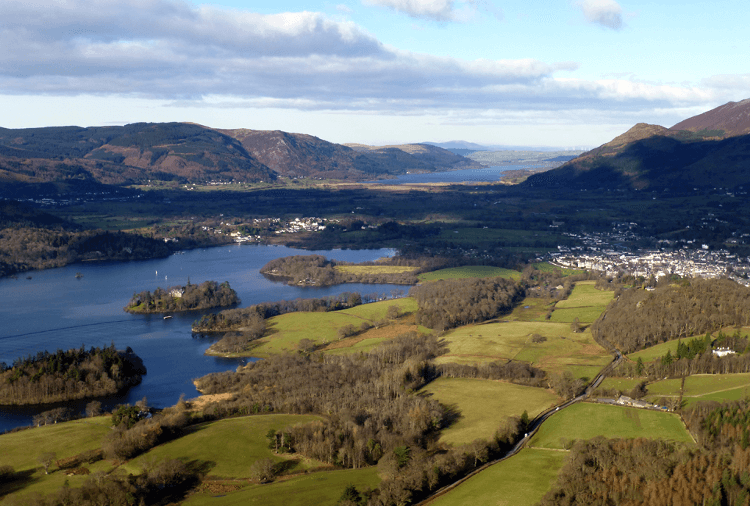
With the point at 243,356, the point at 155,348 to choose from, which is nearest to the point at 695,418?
the point at 243,356

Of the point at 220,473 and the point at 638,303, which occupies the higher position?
the point at 638,303

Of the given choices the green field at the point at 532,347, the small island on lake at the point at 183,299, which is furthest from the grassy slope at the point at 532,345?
the small island on lake at the point at 183,299

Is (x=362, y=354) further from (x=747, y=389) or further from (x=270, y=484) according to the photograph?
(x=747, y=389)

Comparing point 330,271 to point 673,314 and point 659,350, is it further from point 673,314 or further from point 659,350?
point 659,350

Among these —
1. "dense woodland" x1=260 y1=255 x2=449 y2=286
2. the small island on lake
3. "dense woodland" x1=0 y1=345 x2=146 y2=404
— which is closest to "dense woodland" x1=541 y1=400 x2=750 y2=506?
"dense woodland" x1=0 y1=345 x2=146 y2=404

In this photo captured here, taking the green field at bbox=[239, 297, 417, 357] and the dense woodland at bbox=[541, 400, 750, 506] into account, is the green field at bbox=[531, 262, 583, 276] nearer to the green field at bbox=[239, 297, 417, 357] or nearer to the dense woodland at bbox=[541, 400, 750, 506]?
the green field at bbox=[239, 297, 417, 357]

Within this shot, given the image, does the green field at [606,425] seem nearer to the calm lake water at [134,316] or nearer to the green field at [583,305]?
the green field at [583,305]
